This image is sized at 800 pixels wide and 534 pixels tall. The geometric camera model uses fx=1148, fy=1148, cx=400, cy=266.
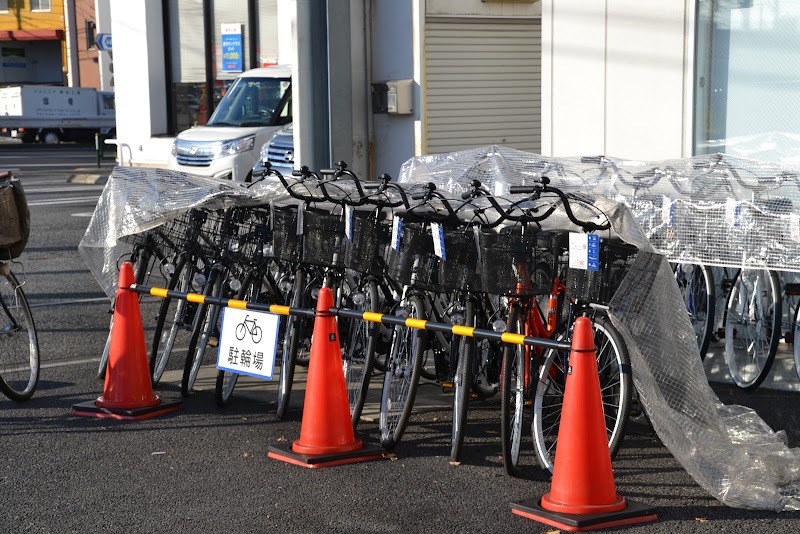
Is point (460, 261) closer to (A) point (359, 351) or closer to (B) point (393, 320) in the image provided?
(B) point (393, 320)

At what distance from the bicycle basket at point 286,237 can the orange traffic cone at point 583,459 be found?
2454 millimetres

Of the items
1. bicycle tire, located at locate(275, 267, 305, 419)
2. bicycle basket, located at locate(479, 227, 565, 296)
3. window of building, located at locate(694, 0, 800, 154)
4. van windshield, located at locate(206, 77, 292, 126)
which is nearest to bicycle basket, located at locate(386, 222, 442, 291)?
bicycle basket, located at locate(479, 227, 565, 296)

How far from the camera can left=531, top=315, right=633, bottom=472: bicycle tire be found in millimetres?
5824

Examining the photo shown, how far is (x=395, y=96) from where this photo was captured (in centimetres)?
1501

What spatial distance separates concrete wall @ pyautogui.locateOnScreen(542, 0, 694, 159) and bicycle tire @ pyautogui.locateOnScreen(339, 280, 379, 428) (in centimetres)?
Answer: 382

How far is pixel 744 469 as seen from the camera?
18.7 feet

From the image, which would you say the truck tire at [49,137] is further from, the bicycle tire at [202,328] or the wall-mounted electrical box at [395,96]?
the bicycle tire at [202,328]

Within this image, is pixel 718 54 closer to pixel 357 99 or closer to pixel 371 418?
pixel 371 418

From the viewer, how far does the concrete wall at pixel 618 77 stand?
9.77m

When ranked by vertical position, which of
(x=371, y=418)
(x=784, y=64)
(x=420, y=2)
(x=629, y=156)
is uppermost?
(x=420, y=2)

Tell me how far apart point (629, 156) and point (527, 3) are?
6650 mm

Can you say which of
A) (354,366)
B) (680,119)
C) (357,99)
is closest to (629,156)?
(680,119)

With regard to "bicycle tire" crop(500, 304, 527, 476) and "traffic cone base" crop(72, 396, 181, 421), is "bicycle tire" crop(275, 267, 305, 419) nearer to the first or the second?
"traffic cone base" crop(72, 396, 181, 421)

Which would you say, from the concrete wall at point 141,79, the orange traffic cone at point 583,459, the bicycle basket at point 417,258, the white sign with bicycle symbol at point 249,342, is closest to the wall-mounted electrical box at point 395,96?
the white sign with bicycle symbol at point 249,342
